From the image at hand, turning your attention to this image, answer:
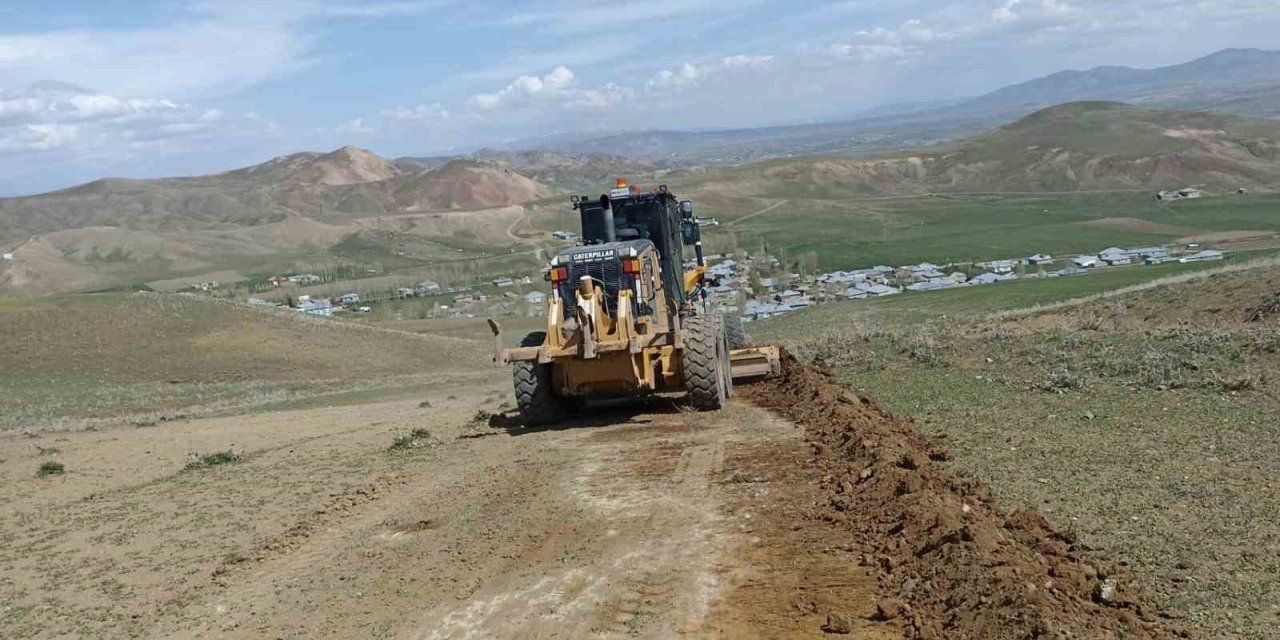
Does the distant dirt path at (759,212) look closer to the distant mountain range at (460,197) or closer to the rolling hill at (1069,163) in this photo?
the distant mountain range at (460,197)

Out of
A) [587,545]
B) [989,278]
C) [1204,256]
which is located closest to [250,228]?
[989,278]

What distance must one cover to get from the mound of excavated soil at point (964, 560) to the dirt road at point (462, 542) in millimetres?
329

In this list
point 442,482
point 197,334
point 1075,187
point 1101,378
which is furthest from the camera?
point 1075,187

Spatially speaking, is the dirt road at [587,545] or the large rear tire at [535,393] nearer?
the dirt road at [587,545]

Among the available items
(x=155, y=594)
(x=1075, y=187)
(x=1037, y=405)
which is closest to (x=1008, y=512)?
(x=1037, y=405)

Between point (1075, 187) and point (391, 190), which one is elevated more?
point (391, 190)

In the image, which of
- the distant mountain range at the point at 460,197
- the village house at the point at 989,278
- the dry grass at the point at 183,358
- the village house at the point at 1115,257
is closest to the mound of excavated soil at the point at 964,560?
the dry grass at the point at 183,358

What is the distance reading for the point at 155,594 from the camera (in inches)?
368

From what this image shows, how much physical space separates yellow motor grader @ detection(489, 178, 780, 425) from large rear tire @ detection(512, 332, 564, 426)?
0.05ft

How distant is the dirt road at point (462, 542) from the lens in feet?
24.6

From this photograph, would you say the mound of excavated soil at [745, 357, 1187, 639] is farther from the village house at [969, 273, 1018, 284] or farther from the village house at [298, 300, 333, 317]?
the village house at [298, 300, 333, 317]

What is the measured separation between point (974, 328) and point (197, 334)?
1304 inches

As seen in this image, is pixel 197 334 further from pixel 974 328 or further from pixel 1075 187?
pixel 1075 187

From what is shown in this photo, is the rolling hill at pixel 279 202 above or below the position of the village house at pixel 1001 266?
above
